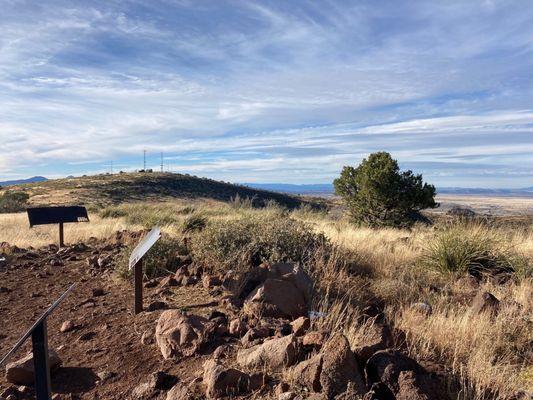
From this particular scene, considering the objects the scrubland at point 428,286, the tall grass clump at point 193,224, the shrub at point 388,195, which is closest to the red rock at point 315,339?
the scrubland at point 428,286

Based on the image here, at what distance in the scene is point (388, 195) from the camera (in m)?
21.9

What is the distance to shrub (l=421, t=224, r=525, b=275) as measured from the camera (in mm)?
8422

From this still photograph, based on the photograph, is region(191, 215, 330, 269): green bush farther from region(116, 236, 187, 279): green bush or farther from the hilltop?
the hilltop

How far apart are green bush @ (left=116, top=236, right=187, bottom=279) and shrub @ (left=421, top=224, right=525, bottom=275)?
464 cm

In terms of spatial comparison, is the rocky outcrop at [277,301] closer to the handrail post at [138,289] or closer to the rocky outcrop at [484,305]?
the handrail post at [138,289]

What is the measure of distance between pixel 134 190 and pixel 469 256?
50572mm

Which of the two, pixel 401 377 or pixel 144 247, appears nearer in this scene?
pixel 401 377

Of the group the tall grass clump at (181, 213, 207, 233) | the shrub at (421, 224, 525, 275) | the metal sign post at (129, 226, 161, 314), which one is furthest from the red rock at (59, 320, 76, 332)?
the tall grass clump at (181, 213, 207, 233)

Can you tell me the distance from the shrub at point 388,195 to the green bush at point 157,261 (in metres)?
14.1

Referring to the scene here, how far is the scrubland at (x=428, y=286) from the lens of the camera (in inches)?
162

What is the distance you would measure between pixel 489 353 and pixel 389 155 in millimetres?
19659

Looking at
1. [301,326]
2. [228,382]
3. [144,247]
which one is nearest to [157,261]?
[144,247]

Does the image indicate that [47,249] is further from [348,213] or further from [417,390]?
[348,213]

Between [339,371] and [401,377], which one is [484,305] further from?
[339,371]
